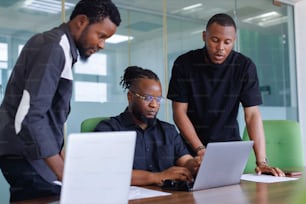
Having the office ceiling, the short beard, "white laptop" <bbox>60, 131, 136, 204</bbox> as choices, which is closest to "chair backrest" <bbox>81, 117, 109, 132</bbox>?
the short beard

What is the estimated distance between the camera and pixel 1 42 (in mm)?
2824

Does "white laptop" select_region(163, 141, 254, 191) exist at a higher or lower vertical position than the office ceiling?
lower

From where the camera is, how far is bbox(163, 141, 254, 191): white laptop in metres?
1.35

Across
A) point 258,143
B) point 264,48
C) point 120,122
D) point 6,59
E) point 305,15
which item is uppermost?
point 305,15

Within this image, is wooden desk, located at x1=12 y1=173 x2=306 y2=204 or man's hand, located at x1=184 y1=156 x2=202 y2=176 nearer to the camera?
wooden desk, located at x1=12 y1=173 x2=306 y2=204

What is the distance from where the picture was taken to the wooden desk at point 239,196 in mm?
1191

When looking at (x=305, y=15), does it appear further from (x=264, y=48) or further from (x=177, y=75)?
(x=177, y=75)

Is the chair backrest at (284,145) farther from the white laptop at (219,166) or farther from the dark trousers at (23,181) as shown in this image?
the dark trousers at (23,181)

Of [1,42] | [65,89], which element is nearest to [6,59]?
[1,42]

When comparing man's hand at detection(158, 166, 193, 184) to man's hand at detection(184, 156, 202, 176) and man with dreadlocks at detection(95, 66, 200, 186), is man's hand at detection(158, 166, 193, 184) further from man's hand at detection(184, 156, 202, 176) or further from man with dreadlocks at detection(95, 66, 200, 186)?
man with dreadlocks at detection(95, 66, 200, 186)

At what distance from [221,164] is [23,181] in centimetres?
68

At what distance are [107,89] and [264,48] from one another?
216cm

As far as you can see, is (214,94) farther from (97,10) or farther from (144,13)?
(144,13)

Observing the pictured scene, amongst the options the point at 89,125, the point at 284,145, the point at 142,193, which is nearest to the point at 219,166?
the point at 142,193
